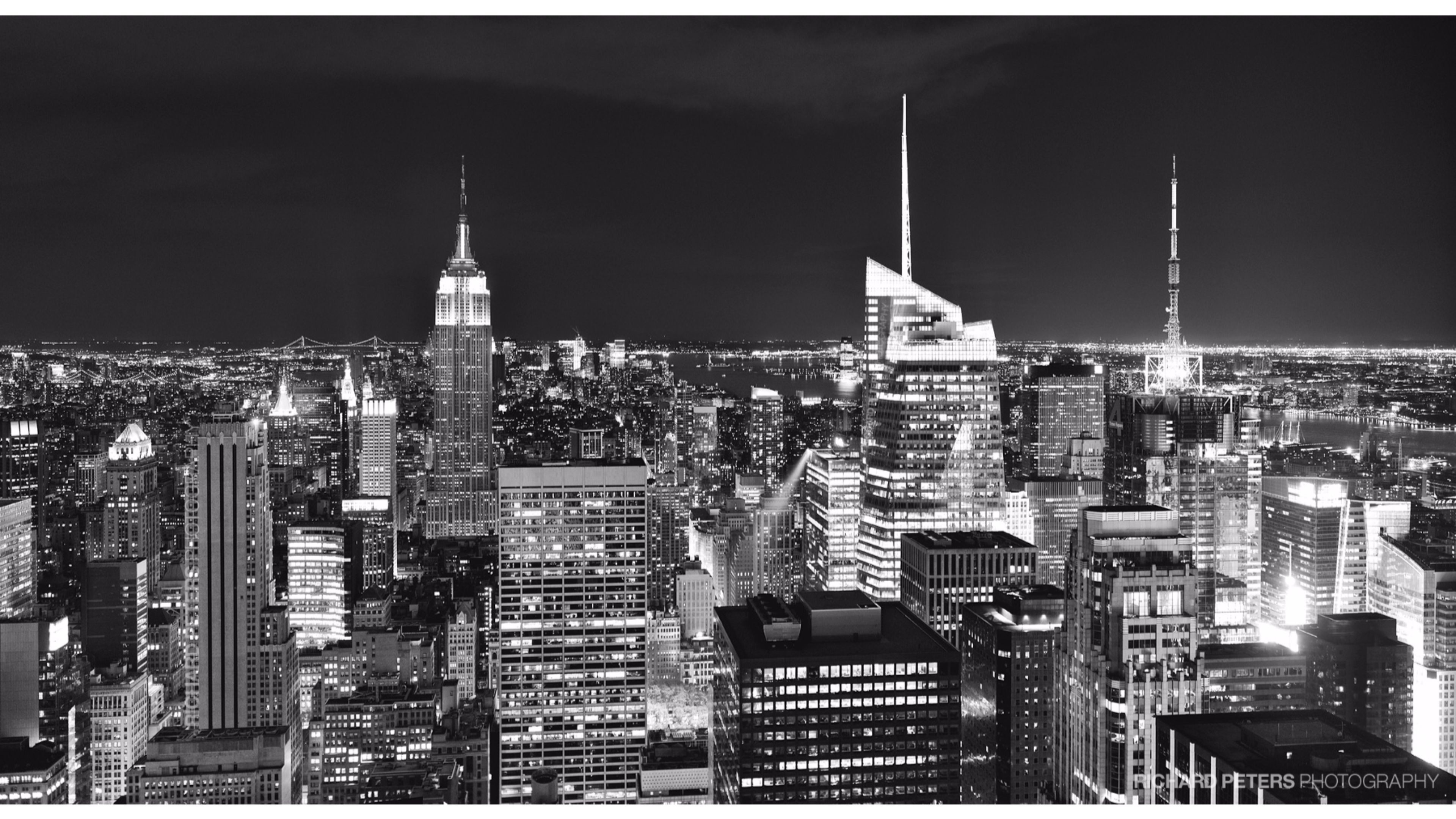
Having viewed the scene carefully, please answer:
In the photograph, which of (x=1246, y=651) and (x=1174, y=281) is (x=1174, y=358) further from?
(x=1246, y=651)

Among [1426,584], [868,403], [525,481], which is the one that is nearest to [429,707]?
[525,481]

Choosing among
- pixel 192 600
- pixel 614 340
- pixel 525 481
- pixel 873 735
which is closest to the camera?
pixel 873 735

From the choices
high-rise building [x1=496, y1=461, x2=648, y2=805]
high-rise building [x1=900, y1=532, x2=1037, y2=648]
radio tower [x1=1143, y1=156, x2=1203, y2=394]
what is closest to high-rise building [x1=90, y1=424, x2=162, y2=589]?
high-rise building [x1=496, y1=461, x2=648, y2=805]

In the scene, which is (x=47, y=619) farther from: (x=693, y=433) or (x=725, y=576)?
(x=693, y=433)

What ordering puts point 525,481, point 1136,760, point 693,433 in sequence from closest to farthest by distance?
point 1136,760
point 525,481
point 693,433

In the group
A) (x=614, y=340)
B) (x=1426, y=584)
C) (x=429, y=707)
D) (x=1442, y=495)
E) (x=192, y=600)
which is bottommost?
(x=429, y=707)

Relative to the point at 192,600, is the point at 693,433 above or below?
above

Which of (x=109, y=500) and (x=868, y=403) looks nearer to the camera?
(x=109, y=500)

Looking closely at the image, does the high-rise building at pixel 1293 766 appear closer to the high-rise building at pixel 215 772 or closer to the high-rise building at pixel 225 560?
the high-rise building at pixel 215 772
